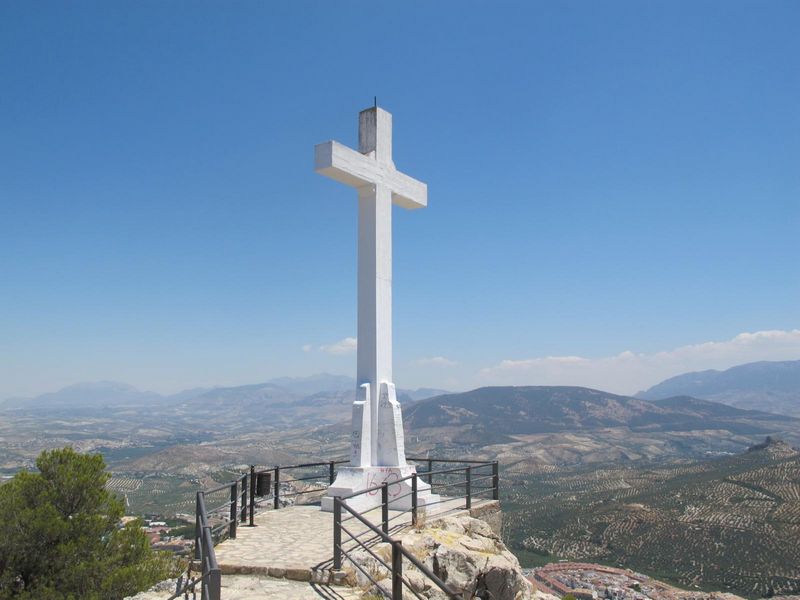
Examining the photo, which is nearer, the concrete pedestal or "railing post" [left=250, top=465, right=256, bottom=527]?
"railing post" [left=250, top=465, right=256, bottom=527]

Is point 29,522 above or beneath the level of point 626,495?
above

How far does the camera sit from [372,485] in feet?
41.7

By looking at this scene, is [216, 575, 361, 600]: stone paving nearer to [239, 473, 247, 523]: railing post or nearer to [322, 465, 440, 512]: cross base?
[239, 473, 247, 523]: railing post

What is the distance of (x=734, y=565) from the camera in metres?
58.4

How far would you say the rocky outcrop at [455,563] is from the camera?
371 inches

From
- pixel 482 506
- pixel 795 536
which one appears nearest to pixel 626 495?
pixel 795 536

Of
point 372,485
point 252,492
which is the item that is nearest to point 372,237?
point 372,485

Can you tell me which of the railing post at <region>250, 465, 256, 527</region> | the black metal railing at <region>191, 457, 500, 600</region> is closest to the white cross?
the black metal railing at <region>191, 457, 500, 600</region>

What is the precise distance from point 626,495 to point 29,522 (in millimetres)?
97078

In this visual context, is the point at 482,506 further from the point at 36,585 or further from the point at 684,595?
the point at 684,595

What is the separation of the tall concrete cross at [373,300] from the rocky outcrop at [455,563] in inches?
84.3

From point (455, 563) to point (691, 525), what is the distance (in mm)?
70824

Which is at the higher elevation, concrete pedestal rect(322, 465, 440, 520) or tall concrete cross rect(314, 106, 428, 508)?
tall concrete cross rect(314, 106, 428, 508)

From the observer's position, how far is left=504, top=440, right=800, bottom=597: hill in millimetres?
58125
